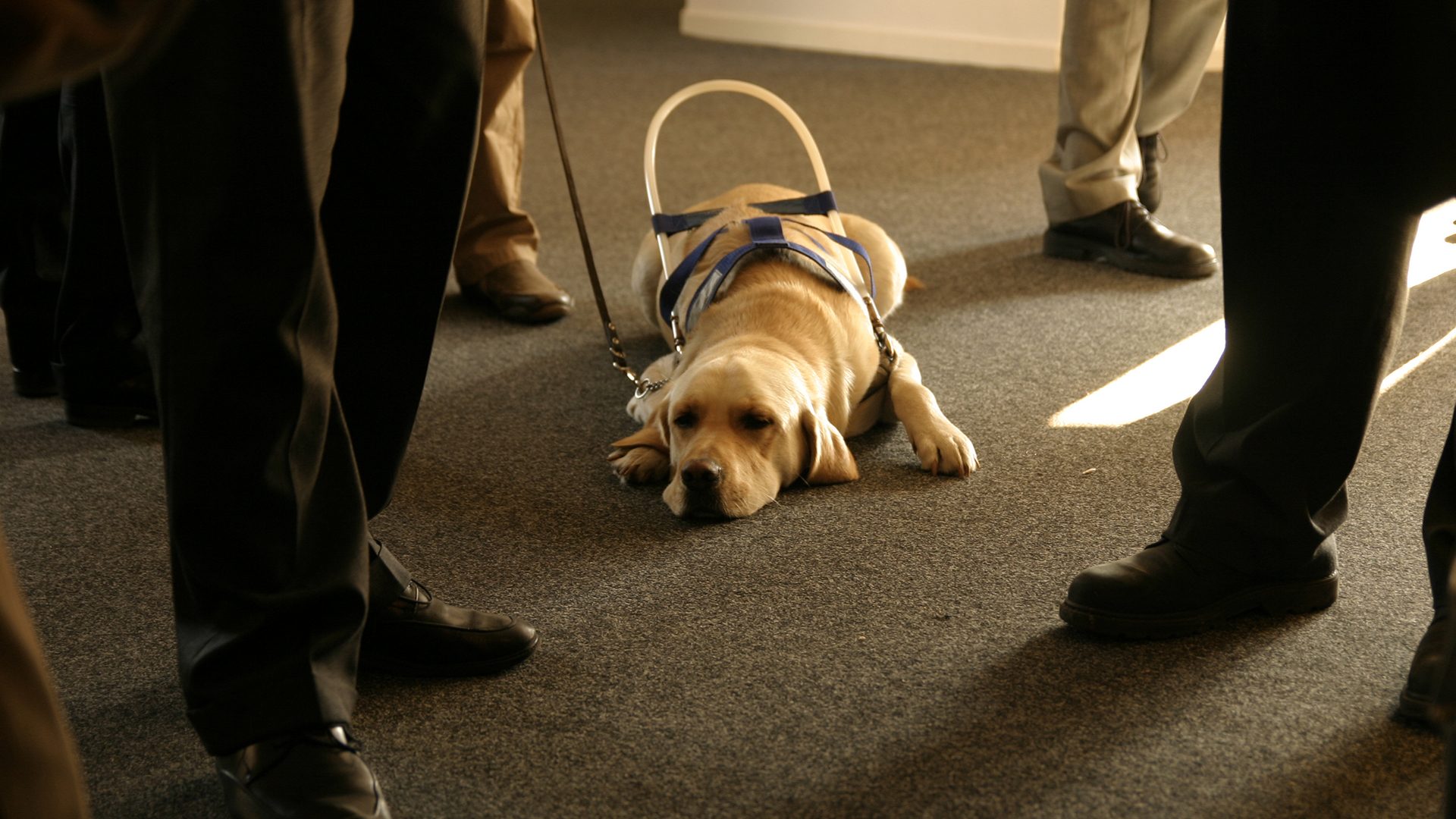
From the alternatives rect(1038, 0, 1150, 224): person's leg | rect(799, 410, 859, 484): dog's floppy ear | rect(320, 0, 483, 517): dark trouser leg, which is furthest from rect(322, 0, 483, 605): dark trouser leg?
rect(1038, 0, 1150, 224): person's leg

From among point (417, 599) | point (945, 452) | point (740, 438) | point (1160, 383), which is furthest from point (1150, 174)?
point (417, 599)

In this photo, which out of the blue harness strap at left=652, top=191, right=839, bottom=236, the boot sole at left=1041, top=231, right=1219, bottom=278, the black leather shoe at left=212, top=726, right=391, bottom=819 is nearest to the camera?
the black leather shoe at left=212, top=726, right=391, bottom=819

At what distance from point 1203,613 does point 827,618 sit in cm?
48

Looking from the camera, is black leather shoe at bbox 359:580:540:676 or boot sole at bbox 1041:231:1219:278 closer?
→ black leather shoe at bbox 359:580:540:676

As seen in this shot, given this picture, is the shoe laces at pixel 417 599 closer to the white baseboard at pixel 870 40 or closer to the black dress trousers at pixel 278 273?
the black dress trousers at pixel 278 273

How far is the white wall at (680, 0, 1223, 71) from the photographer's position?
577cm

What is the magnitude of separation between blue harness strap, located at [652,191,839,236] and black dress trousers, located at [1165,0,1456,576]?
1.22 metres

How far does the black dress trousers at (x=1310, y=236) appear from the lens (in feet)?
3.86

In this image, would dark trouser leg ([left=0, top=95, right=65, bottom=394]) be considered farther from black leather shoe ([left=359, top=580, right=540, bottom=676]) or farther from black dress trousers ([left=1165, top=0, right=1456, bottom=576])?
black dress trousers ([left=1165, top=0, right=1456, bottom=576])

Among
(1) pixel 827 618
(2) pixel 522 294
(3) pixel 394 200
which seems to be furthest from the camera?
(2) pixel 522 294


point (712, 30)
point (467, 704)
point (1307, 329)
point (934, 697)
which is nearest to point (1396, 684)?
point (1307, 329)

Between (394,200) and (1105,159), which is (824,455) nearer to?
(394,200)

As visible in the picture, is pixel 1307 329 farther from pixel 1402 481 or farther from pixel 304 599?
pixel 304 599

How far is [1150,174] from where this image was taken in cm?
333
